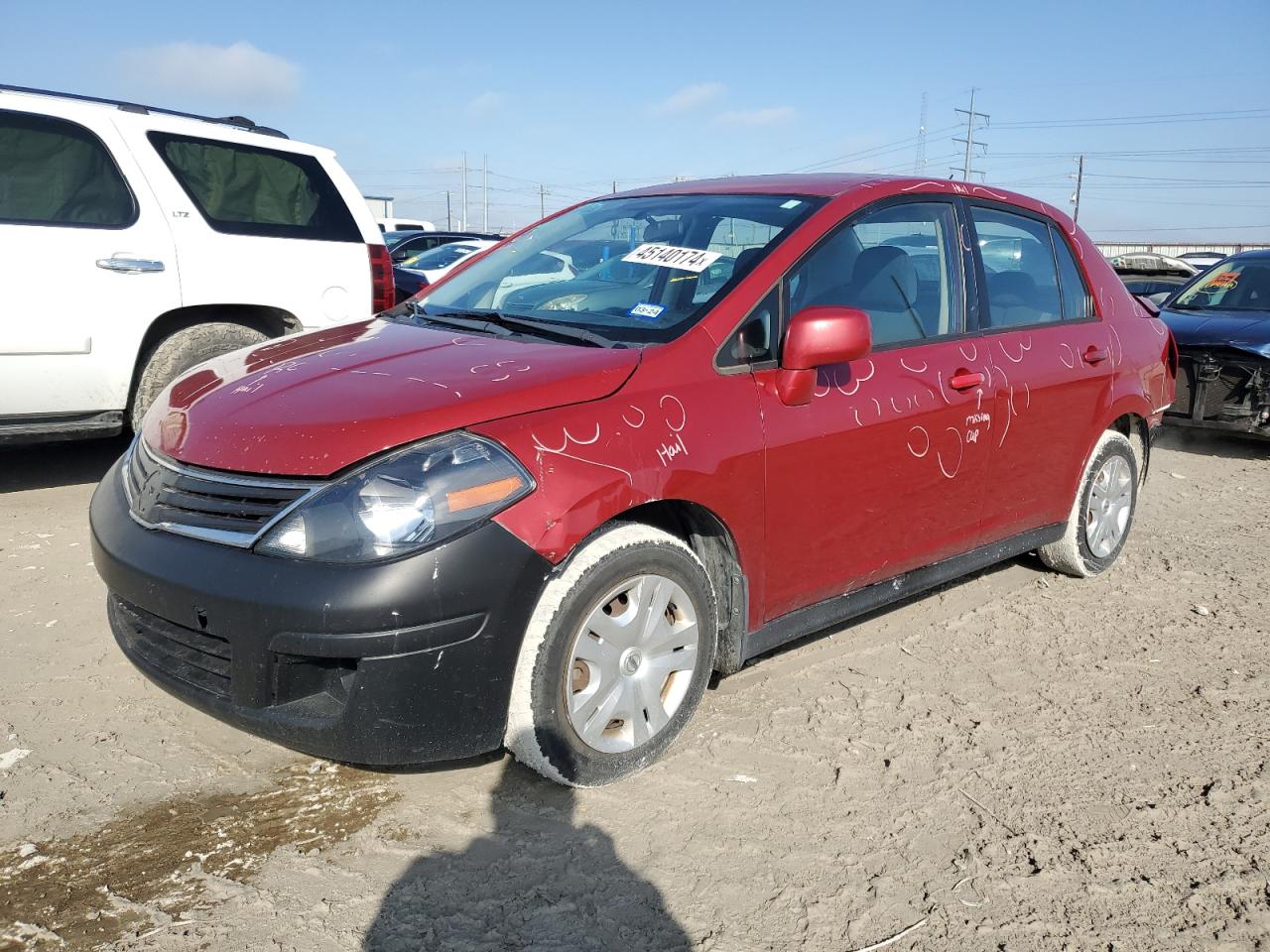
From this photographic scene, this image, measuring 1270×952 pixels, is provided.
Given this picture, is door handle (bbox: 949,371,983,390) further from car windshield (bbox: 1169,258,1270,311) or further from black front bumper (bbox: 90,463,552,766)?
car windshield (bbox: 1169,258,1270,311)


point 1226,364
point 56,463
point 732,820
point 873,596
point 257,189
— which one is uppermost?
point 257,189

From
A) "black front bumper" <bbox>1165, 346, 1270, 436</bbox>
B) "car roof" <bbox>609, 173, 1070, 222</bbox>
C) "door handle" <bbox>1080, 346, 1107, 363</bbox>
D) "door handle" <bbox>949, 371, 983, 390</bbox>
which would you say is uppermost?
"car roof" <bbox>609, 173, 1070, 222</bbox>

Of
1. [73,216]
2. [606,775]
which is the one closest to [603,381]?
[606,775]

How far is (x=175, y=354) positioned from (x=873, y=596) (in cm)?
376

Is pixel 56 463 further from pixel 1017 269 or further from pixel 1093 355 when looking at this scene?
pixel 1093 355

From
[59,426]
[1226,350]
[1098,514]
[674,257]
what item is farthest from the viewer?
[1226,350]

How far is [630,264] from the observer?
3.51 meters

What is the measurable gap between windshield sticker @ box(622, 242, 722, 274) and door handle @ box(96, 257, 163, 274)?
9.59 feet

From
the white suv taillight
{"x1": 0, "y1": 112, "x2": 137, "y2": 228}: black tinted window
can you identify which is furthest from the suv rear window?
{"x1": 0, "y1": 112, "x2": 137, "y2": 228}: black tinted window

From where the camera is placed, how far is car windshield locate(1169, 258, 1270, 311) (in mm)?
8500

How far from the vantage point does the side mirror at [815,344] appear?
3.03 meters

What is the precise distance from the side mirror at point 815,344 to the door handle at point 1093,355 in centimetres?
168

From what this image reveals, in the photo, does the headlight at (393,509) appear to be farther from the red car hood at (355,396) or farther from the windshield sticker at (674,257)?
the windshield sticker at (674,257)

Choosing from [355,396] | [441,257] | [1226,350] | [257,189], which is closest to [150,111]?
[257,189]
